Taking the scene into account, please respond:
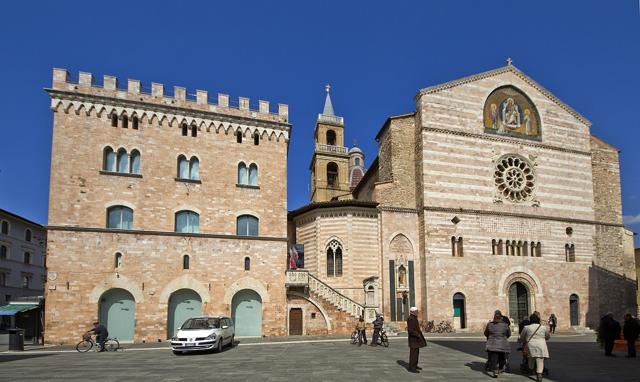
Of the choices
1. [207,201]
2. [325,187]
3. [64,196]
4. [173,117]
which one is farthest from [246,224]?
[325,187]

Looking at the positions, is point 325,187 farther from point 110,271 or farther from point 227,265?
point 110,271

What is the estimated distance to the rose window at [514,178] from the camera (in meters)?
32.1

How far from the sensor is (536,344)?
1143 cm

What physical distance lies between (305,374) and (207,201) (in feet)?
49.5

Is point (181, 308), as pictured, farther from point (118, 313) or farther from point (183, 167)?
point (183, 167)

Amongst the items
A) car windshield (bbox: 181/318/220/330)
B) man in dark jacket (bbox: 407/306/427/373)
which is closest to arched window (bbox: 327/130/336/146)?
car windshield (bbox: 181/318/220/330)

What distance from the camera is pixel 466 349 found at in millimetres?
18641

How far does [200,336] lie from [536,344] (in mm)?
11166

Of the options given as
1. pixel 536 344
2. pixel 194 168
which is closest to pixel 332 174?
pixel 194 168

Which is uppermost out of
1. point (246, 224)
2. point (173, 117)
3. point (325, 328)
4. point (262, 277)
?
point (173, 117)

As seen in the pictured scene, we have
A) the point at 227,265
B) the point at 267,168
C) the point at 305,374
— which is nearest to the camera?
the point at 305,374

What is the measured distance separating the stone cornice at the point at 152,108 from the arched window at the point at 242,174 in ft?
8.11

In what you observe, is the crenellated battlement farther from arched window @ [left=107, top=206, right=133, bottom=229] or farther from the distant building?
the distant building

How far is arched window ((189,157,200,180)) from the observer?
25781 mm
